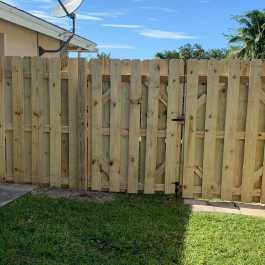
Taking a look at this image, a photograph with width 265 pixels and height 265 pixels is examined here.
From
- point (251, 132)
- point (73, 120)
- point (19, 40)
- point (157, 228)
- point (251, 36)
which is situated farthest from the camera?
point (251, 36)

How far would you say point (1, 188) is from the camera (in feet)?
17.6

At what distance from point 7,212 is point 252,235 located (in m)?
2.73

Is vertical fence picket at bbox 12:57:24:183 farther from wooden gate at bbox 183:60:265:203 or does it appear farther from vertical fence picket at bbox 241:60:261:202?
vertical fence picket at bbox 241:60:261:202

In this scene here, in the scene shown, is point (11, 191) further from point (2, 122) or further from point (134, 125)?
point (134, 125)

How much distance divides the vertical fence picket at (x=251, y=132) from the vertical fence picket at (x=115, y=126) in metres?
1.69

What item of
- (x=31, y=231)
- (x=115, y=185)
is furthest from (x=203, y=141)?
(x=31, y=231)

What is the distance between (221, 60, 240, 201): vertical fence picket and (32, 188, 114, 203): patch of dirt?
5.08 ft

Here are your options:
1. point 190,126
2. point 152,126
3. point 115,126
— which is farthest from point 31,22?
point 190,126

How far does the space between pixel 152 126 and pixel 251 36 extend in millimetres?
24164

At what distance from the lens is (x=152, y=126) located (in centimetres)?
512

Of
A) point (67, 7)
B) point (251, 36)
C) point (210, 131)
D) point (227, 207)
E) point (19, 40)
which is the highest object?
point (251, 36)

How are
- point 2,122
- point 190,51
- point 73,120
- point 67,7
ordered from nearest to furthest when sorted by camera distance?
point 73,120, point 2,122, point 67,7, point 190,51

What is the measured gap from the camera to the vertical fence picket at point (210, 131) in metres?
4.89

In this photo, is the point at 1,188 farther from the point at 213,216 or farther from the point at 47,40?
the point at 47,40
